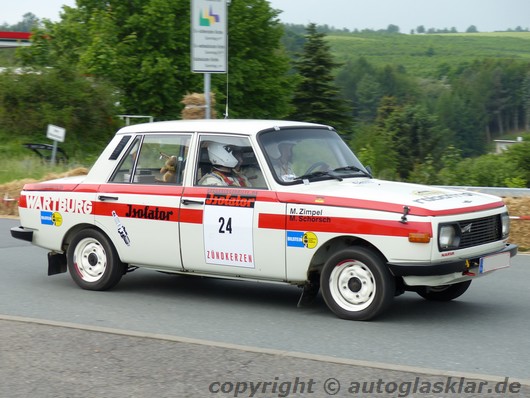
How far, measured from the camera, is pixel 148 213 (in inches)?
363

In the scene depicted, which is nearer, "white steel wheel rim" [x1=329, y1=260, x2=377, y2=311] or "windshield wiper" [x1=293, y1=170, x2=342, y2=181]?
"white steel wheel rim" [x1=329, y1=260, x2=377, y2=311]

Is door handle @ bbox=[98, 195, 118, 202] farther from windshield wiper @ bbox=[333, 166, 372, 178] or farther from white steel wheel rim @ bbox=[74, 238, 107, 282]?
windshield wiper @ bbox=[333, 166, 372, 178]

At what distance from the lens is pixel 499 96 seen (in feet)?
442

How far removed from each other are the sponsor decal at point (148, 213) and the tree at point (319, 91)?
5895 cm

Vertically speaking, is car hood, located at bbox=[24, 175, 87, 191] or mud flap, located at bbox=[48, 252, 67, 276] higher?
car hood, located at bbox=[24, 175, 87, 191]

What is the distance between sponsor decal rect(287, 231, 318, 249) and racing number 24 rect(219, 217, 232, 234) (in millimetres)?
623

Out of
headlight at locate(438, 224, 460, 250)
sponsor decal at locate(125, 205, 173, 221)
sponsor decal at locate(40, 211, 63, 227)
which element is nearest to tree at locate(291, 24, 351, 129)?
sponsor decal at locate(40, 211, 63, 227)

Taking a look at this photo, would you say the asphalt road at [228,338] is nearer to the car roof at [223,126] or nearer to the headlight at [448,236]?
the headlight at [448,236]

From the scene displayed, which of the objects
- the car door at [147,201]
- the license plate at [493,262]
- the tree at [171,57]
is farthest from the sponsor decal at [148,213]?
the tree at [171,57]

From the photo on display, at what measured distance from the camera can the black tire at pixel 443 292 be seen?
29.8 ft

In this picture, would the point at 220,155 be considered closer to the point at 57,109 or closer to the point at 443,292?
the point at 443,292

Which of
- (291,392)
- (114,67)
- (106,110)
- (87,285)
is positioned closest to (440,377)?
(291,392)

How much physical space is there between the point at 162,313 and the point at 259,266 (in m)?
1.05

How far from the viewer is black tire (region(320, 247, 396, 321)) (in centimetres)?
792
